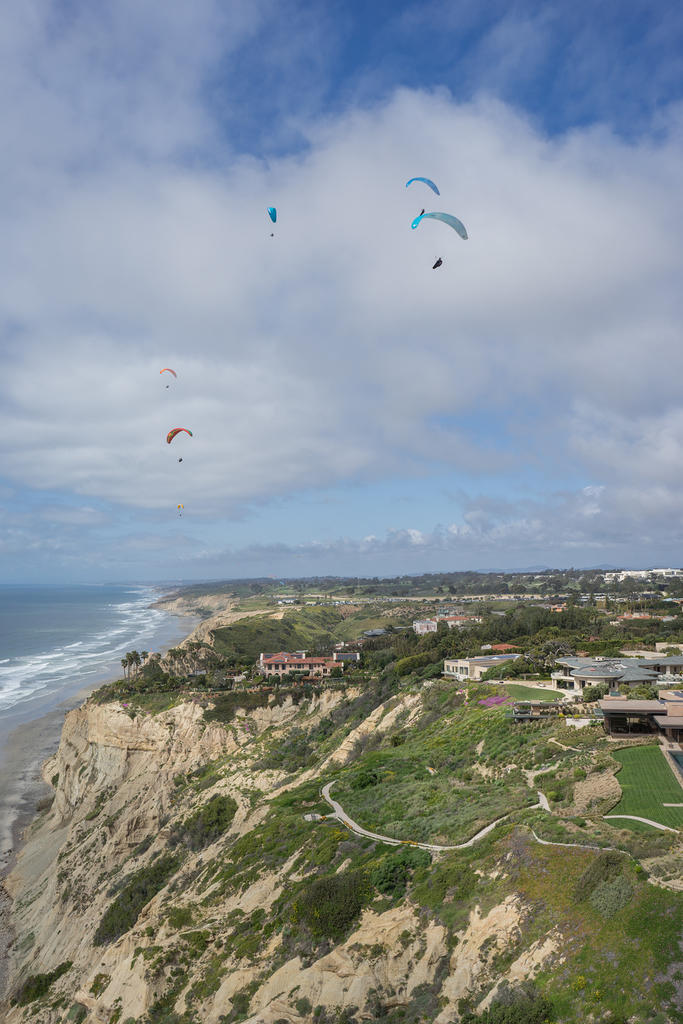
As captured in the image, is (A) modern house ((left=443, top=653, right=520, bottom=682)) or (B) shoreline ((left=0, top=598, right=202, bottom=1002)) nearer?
(B) shoreline ((left=0, top=598, right=202, bottom=1002))

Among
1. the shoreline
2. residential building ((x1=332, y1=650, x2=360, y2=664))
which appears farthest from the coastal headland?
residential building ((x1=332, y1=650, x2=360, y2=664))

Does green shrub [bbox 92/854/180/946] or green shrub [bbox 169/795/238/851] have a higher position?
green shrub [bbox 169/795/238/851]

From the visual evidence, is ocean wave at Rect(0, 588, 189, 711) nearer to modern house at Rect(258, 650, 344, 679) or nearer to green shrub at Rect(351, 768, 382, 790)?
modern house at Rect(258, 650, 344, 679)

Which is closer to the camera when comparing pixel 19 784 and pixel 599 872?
pixel 599 872

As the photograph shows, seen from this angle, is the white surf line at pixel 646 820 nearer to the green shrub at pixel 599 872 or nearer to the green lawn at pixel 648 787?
the green lawn at pixel 648 787

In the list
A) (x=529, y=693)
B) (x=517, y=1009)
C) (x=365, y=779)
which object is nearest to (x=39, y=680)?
(x=365, y=779)

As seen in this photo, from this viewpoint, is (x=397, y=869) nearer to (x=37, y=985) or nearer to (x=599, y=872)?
(x=599, y=872)
